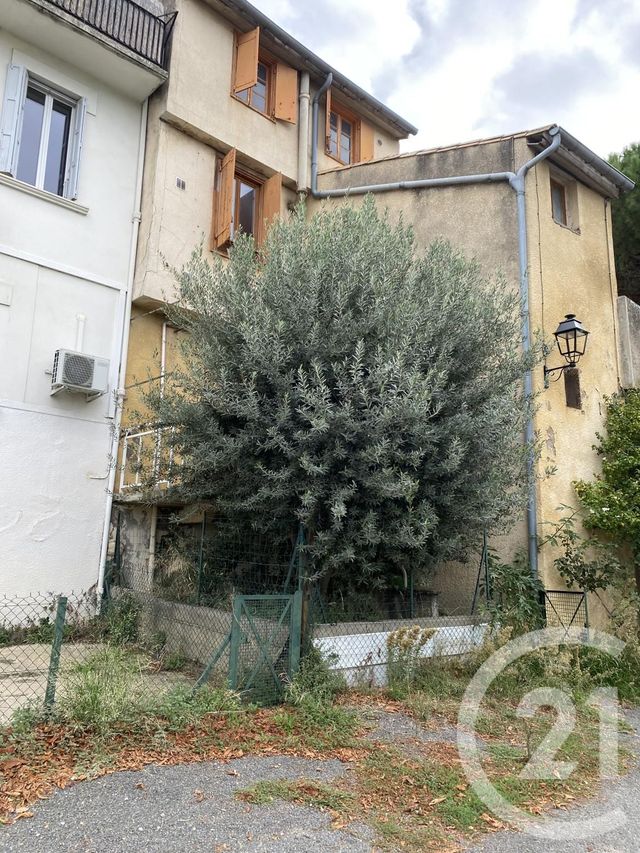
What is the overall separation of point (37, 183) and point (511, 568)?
311 inches

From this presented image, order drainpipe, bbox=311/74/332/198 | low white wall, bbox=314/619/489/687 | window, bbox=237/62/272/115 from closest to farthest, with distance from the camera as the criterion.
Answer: low white wall, bbox=314/619/489/687, window, bbox=237/62/272/115, drainpipe, bbox=311/74/332/198

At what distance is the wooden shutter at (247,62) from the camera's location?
10156 mm

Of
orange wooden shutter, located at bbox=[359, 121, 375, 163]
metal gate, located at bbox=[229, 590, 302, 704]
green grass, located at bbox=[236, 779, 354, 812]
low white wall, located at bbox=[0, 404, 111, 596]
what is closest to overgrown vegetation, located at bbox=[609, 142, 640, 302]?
orange wooden shutter, located at bbox=[359, 121, 375, 163]

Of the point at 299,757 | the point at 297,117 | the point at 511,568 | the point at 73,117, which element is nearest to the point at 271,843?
the point at 299,757

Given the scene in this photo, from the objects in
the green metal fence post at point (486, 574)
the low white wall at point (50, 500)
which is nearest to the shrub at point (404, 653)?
the green metal fence post at point (486, 574)

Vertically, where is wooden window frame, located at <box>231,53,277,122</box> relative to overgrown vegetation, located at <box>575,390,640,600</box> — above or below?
above

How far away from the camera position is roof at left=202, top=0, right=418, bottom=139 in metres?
10.2

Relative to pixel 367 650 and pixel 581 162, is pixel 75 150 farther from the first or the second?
pixel 367 650

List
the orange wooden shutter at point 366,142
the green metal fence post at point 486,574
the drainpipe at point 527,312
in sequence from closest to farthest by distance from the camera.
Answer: the green metal fence post at point 486,574, the drainpipe at point 527,312, the orange wooden shutter at point 366,142

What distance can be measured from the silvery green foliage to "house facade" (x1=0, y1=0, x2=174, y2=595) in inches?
86.5

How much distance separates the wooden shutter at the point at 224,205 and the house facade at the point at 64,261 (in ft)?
4.10

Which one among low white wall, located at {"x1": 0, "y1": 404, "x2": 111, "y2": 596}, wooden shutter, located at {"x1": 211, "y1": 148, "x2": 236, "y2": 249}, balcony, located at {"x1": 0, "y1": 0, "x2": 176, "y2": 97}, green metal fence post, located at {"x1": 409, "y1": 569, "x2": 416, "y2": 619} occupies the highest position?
balcony, located at {"x1": 0, "y1": 0, "x2": 176, "y2": 97}

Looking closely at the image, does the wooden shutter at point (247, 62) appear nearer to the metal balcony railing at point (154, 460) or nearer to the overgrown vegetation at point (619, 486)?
the metal balcony railing at point (154, 460)

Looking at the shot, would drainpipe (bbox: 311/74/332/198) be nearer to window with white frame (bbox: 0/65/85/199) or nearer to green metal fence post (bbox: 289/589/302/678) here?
window with white frame (bbox: 0/65/85/199)
